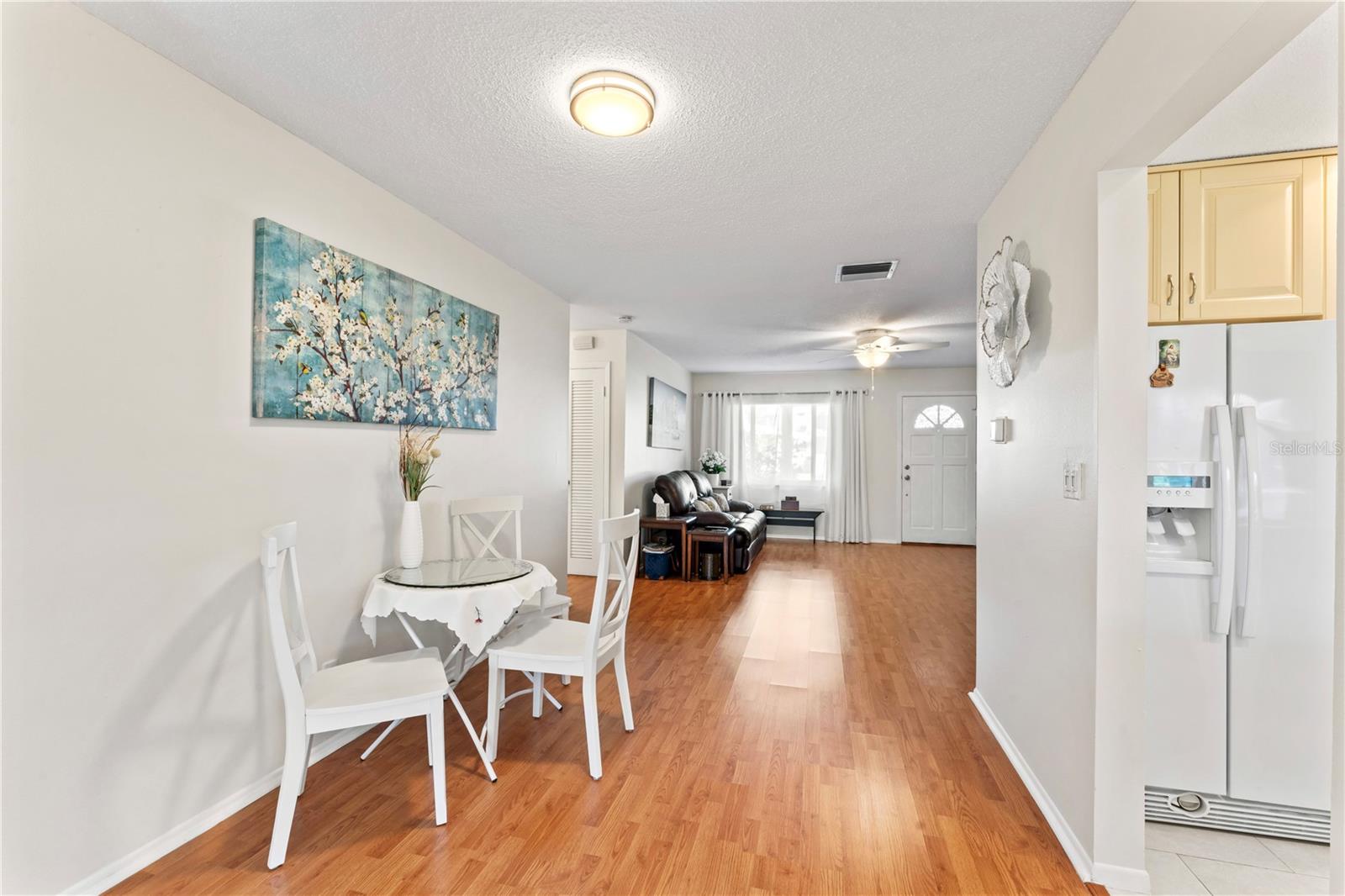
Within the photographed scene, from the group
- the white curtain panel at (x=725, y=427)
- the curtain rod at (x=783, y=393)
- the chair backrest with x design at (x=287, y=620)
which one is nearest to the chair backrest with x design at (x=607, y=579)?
the chair backrest with x design at (x=287, y=620)

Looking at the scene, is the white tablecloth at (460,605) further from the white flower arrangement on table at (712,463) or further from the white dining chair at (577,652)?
the white flower arrangement on table at (712,463)

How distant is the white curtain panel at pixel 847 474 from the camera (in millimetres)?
7910

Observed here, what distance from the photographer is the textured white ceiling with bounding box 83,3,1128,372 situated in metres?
1.58

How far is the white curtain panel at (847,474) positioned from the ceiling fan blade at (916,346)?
5.78ft

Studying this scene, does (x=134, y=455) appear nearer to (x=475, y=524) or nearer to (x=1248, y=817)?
(x=475, y=524)

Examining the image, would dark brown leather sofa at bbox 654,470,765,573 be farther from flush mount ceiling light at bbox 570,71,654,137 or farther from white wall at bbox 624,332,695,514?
flush mount ceiling light at bbox 570,71,654,137

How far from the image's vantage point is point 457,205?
2.80 meters

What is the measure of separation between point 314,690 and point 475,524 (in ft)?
4.84

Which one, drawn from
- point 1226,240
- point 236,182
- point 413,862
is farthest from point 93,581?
point 1226,240

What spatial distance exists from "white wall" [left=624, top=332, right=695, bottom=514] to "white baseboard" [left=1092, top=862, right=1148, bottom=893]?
4.26 metres

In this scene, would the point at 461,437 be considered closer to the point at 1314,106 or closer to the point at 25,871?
the point at 25,871

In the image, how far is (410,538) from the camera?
2.54 metres

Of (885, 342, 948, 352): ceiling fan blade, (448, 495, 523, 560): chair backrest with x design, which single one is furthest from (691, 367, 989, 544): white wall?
(448, 495, 523, 560): chair backrest with x design

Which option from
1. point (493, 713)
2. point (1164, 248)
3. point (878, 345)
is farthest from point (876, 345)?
point (493, 713)
